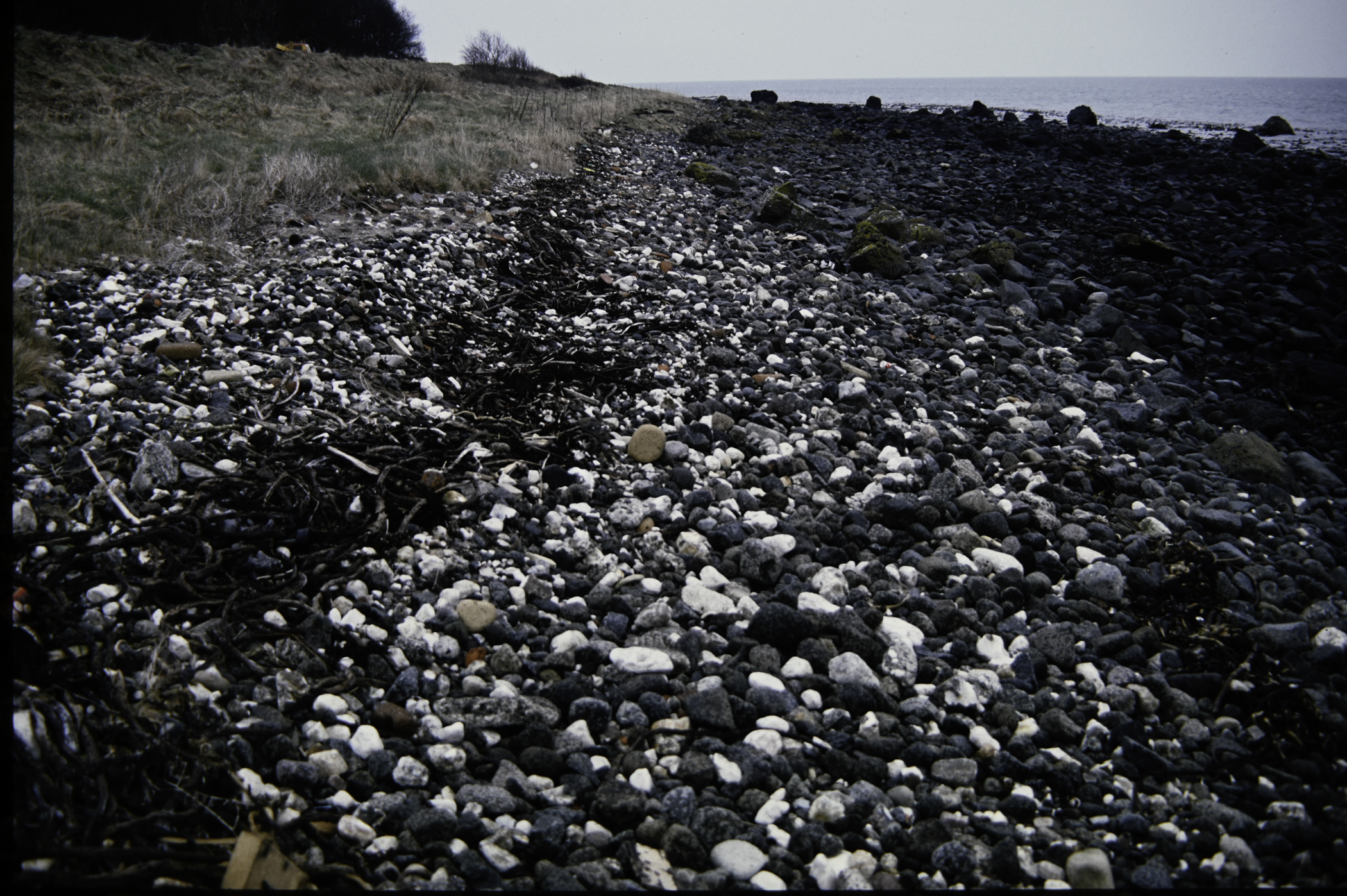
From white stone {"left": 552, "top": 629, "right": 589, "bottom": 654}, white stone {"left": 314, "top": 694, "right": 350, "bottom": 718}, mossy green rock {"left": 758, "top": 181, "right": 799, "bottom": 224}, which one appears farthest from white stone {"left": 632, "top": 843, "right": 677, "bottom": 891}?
mossy green rock {"left": 758, "top": 181, "right": 799, "bottom": 224}

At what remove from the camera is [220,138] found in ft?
30.0

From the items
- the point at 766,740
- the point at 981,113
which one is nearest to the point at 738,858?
the point at 766,740

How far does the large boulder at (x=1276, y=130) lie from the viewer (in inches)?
914

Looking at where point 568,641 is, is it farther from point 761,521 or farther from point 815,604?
point 761,521

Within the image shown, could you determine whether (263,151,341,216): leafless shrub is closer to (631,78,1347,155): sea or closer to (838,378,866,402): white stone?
(838,378,866,402): white stone

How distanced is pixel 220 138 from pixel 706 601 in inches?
412

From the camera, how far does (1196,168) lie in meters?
14.7

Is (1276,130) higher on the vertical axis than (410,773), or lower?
higher

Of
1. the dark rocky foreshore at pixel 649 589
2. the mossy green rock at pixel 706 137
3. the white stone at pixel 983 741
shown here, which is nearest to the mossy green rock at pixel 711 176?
the mossy green rock at pixel 706 137

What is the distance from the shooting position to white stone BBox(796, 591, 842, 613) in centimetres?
270

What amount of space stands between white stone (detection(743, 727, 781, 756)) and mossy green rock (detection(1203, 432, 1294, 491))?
12.4 feet

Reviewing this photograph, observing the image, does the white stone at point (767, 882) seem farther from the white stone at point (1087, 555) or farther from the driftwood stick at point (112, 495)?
the driftwood stick at point (112, 495)

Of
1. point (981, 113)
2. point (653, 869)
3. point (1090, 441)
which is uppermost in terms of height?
point (981, 113)

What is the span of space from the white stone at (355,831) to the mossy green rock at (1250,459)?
16.3ft
